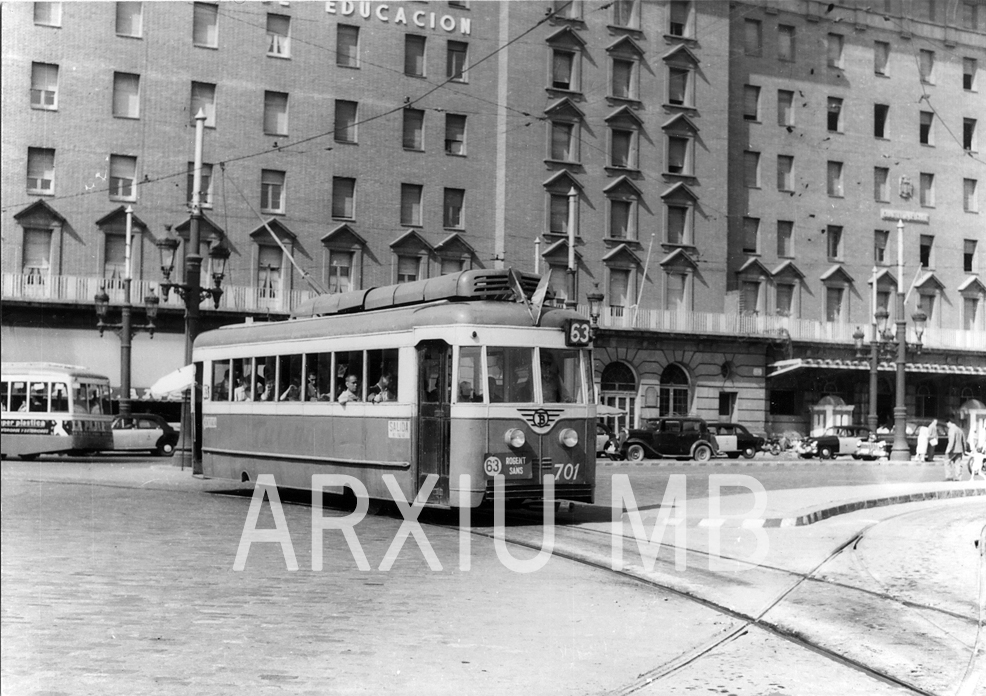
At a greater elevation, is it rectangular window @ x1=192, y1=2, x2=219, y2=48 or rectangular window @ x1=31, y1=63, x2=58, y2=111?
rectangular window @ x1=192, y1=2, x2=219, y2=48

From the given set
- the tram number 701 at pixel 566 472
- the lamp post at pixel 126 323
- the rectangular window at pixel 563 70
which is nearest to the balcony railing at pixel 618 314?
the lamp post at pixel 126 323

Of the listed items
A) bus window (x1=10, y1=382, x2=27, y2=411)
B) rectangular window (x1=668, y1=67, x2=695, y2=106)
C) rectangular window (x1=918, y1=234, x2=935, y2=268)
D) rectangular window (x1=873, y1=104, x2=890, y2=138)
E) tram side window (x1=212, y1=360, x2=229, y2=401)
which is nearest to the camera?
bus window (x1=10, y1=382, x2=27, y2=411)

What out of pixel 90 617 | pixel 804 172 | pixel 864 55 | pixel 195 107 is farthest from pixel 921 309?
pixel 90 617

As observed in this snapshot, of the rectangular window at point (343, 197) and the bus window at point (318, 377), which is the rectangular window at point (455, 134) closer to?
the rectangular window at point (343, 197)

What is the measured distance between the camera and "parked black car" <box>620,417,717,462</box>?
40406 millimetres

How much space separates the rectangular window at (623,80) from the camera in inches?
1877

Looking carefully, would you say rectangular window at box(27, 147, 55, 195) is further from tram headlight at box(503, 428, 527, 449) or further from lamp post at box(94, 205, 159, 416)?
tram headlight at box(503, 428, 527, 449)

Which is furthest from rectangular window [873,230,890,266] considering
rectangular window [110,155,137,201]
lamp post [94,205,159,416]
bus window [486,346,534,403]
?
bus window [486,346,534,403]

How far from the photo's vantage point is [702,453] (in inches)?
1615

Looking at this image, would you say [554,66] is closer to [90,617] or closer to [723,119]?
[723,119]

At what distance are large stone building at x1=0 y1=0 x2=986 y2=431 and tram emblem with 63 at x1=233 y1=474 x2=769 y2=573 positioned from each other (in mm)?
19053

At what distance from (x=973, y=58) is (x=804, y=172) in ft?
103

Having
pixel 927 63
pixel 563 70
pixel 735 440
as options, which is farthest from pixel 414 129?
pixel 927 63

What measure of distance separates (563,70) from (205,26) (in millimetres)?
14132
